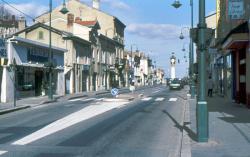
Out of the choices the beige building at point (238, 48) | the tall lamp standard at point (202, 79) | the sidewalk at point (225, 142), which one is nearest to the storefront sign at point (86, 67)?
the beige building at point (238, 48)

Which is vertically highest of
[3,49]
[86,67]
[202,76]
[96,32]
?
[96,32]

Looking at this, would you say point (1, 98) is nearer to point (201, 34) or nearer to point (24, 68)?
point (24, 68)

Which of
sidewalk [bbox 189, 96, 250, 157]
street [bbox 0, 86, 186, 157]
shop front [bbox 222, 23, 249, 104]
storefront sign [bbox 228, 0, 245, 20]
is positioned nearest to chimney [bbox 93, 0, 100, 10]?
shop front [bbox 222, 23, 249, 104]

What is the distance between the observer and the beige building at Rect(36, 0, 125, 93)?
2744 inches

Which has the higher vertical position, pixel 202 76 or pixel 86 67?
pixel 86 67

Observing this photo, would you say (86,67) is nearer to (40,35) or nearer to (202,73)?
(40,35)

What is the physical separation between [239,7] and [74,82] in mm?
35828

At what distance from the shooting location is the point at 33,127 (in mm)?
18188

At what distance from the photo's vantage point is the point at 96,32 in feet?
249

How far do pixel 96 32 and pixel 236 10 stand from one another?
165 feet

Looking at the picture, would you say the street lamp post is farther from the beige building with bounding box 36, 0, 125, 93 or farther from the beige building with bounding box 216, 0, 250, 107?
the beige building with bounding box 36, 0, 125, 93

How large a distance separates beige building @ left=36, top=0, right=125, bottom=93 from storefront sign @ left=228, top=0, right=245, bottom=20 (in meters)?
34.1

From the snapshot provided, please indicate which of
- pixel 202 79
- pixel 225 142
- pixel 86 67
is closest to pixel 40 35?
pixel 86 67

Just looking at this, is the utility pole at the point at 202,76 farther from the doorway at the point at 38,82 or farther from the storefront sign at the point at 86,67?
the storefront sign at the point at 86,67
